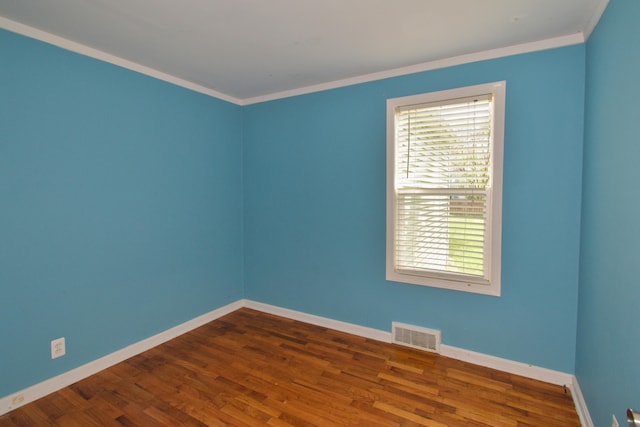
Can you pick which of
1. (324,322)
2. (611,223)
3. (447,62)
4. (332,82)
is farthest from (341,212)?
(611,223)

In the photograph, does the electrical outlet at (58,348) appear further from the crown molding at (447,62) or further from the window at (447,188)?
the crown molding at (447,62)

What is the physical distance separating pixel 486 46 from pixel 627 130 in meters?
1.27

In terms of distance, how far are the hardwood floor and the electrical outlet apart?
0.81 ft

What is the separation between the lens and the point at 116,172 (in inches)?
99.3

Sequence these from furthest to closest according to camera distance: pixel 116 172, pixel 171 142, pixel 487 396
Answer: pixel 171 142
pixel 116 172
pixel 487 396

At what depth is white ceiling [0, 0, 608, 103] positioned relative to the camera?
71.2 inches

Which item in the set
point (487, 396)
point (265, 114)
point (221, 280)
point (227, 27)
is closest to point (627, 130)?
point (487, 396)

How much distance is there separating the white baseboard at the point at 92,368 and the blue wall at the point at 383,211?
837mm

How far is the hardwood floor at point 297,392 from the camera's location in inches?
76.0

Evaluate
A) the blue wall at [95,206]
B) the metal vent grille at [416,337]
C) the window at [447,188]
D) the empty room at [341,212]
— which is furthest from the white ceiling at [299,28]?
the metal vent grille at [416,337]

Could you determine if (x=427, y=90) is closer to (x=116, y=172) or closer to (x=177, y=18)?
(x=177, y=18)

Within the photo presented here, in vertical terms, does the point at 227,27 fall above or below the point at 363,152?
above

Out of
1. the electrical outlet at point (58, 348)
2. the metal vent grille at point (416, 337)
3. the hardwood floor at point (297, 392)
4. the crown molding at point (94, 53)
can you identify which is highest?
the crown molding at point (94, 53)

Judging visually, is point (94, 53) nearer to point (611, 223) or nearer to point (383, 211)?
point (383, 211)
